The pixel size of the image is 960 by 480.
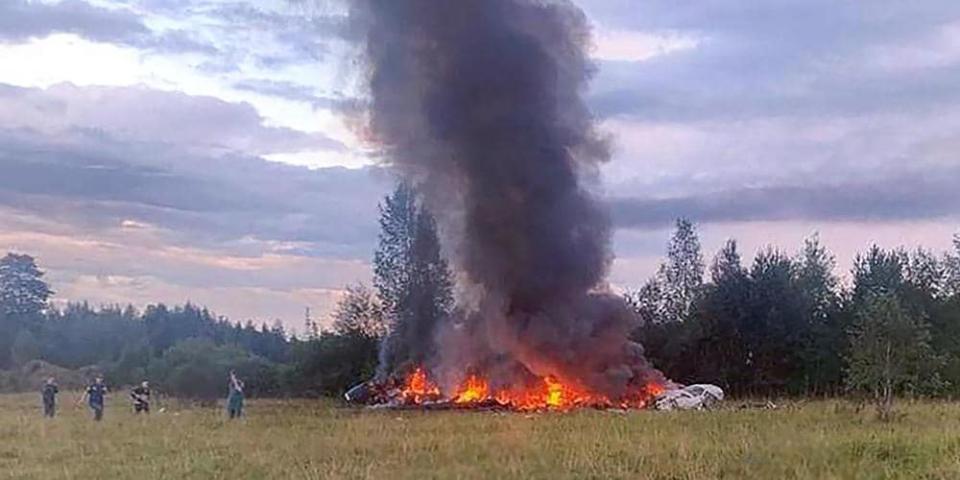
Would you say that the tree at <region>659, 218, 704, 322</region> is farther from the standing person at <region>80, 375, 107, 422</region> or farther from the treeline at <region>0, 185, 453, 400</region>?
the standing person at <region>80, 375, 107, 422</region>

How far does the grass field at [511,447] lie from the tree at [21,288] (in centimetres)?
8855

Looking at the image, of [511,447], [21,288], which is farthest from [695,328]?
[21,288]

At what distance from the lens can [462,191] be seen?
165 feet

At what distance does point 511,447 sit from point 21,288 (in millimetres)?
107231

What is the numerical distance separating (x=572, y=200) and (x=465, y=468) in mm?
32285

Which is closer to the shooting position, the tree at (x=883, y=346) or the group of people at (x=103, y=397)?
the group of people at (x=103, y=397)

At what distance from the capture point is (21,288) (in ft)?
382

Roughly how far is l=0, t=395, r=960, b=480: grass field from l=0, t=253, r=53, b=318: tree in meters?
88.6

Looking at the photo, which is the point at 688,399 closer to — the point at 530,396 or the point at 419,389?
the point at 530,396

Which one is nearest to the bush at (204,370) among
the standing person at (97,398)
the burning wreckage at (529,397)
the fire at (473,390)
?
the burning wreckage at (529,397)

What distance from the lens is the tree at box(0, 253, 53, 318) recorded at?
377ft

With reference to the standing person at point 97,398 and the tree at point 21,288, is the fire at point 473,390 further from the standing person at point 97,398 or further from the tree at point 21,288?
the tree at point 21,288

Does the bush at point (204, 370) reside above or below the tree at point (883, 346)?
below

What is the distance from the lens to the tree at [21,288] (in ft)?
377
